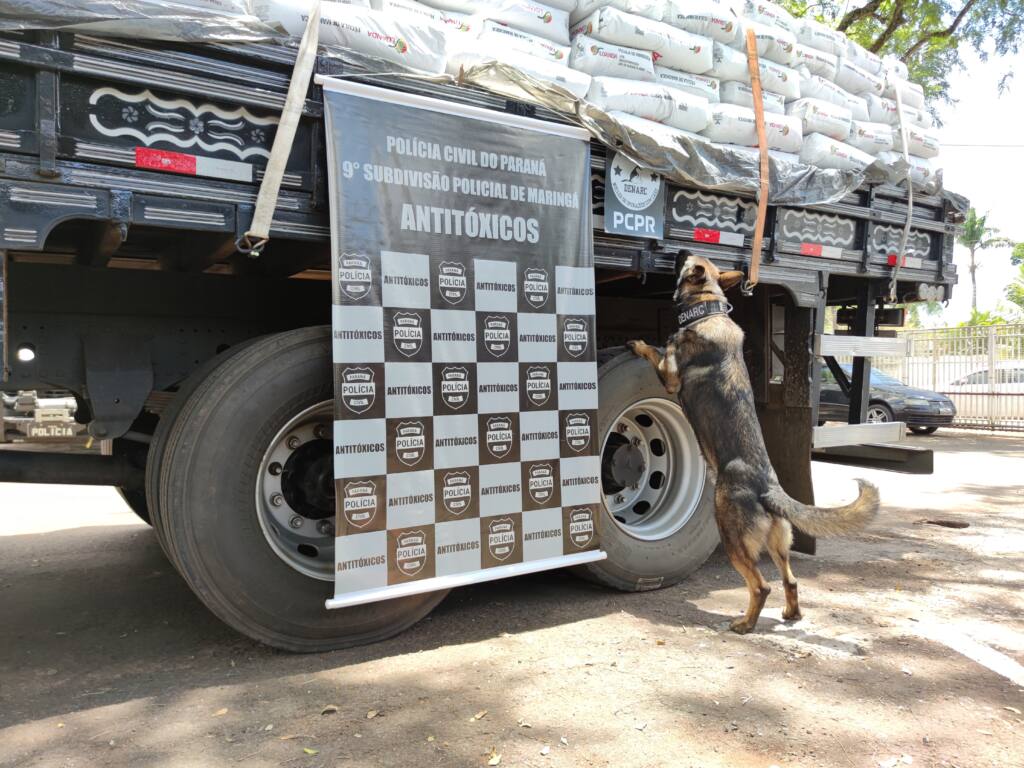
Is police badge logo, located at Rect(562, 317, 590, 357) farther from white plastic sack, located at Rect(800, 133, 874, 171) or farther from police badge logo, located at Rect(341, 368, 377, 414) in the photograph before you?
white plastic sack, located at Rect(800, 133, 874, 171)

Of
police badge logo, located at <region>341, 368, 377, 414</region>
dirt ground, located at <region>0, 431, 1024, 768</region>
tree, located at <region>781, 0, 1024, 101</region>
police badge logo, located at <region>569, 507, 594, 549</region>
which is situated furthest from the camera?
tree, located at <region>781, 0, 1024, 101</region>

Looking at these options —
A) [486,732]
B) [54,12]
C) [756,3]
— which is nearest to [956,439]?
[756,3]

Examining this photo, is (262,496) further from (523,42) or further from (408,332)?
(523,42)

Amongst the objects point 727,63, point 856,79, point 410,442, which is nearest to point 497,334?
point 410,442

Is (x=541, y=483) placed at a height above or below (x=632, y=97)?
below

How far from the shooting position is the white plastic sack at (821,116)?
4.50 m

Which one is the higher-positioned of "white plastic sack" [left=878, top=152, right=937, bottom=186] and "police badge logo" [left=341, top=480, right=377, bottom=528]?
"white plastic sack" [left=878, top=152, right=937, bottom=186]

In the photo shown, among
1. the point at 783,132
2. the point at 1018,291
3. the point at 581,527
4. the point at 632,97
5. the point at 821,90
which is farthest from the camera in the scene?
the point at 1018,291

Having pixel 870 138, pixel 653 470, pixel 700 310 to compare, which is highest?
pixel 870 138

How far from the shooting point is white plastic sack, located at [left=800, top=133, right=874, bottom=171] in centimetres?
450

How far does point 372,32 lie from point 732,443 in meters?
2.54

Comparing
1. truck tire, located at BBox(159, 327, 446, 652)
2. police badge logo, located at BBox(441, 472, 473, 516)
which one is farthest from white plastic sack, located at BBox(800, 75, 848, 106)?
truck tire, located at BBox(159, 327, 446, 652)

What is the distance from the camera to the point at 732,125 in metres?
4.12

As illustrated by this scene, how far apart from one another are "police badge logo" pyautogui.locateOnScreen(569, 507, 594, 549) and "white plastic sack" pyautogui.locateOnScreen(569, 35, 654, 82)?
2274 mm
